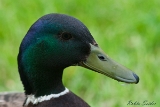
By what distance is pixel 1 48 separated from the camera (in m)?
4.80

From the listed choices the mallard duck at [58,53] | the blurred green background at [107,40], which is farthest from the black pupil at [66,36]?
the blurred green background at [107,40]

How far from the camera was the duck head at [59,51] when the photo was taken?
304cm

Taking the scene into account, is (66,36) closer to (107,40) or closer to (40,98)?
(40,98)

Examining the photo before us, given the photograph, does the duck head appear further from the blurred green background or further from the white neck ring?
the blurred green background

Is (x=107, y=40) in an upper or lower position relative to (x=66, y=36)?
lower

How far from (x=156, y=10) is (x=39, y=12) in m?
1.13

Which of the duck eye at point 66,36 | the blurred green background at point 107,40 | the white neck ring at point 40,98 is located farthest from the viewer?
the blurred green background at point 107,40

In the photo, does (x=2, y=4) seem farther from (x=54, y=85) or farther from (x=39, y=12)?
(x=54, y=85)

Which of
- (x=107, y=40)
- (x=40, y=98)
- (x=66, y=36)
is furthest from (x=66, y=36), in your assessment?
(x=107, y=40)

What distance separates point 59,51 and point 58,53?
13 millimetres

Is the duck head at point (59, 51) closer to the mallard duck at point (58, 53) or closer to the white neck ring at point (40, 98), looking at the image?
the mallard duck at point (58, 53)

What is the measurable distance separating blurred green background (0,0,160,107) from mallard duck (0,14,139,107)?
0.81m

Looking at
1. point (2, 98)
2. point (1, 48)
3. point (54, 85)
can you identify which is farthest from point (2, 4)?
point (54, 85)

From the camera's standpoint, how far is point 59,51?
3.09 meters
